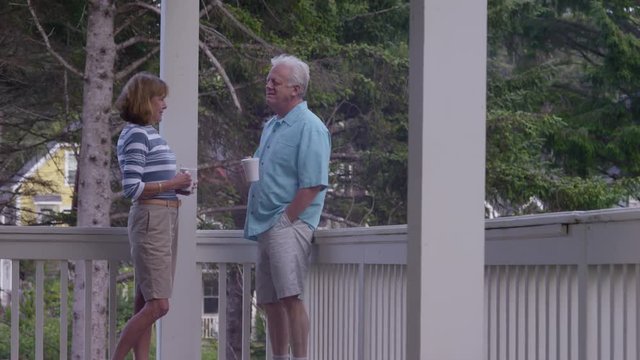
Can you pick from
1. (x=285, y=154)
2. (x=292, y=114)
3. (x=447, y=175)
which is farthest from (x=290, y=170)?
(x=447, y=175)

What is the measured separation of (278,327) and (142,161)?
→ 85 cm

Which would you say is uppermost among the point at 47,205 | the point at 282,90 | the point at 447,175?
the point at 47,205

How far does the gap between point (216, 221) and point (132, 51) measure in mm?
2894

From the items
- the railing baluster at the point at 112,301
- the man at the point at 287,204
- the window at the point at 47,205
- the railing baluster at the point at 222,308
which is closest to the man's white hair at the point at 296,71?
the man at the point at 287,204

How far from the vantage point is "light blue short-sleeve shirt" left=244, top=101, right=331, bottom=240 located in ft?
13.3

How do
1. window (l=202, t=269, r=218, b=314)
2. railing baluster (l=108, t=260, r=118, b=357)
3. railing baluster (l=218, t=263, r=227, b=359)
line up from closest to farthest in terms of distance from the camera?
railing baluster (l=108, t=260, r=118, b=357) → railing baluster (l=218, t=263, r=227, b=359) → window (l=202, t=269, r=218, b=314)

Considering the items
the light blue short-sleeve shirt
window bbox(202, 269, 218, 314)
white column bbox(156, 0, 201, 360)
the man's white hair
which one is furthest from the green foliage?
the light blue short-sleeve shirt

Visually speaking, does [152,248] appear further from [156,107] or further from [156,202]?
[156,107]

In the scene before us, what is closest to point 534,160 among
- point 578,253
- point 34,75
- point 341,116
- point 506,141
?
point 506,141

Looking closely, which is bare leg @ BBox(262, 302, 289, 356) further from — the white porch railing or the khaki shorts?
the khaki shorts

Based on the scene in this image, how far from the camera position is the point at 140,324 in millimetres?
4156

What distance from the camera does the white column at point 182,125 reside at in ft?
14.8

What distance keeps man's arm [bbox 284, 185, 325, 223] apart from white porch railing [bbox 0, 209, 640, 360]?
0.78ft

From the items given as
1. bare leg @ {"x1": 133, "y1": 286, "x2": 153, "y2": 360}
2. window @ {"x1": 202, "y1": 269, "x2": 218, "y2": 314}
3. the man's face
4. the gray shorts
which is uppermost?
the man's face
